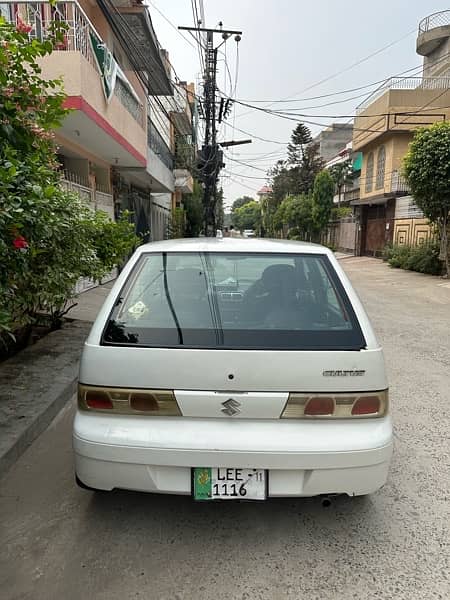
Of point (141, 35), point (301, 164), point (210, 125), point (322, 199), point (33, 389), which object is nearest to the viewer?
point (33, 389)

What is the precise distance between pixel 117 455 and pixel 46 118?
278cm

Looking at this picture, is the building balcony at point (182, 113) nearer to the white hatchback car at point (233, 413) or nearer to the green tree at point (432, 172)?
the green tree at point (432, 172)

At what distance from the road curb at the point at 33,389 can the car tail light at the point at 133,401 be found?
1.17m

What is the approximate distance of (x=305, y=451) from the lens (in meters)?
2.09

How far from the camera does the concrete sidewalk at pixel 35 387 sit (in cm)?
324

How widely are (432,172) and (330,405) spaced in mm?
13560

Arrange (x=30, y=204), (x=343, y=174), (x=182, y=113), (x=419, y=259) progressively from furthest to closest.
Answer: (x=343, y=174)
(x=182, y=113)
(x=419, y=259)
(x=30, y=204)

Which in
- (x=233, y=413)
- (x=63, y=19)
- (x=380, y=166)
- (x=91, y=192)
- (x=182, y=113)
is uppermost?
(x=182, y=113)

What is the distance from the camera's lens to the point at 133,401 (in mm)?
2182

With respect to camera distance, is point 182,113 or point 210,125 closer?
point 210,125

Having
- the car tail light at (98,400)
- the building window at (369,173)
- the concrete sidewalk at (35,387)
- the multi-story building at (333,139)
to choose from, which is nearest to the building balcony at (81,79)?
the concrete sidewalk at (35,387)

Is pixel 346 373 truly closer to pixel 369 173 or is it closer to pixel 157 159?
pixel 157 159

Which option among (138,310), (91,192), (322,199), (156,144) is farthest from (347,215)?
(138,310)

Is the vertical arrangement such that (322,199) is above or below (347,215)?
above
